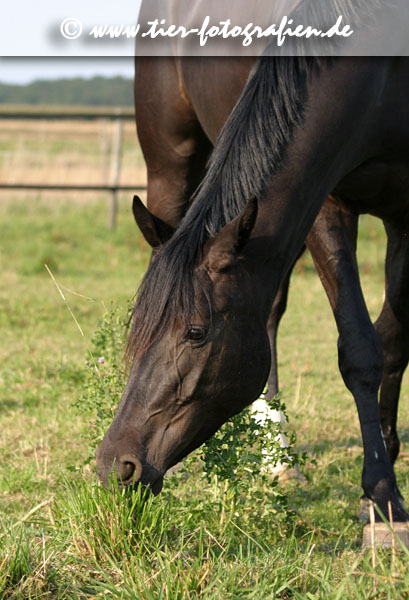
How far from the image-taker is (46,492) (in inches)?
131

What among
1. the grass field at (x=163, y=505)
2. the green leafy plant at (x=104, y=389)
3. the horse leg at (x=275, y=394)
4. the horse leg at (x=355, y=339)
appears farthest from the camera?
the horse leg at (x=275, y=394)

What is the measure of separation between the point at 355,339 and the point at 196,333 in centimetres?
91

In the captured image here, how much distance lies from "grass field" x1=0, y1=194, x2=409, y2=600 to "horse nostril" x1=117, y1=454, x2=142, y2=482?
63 millimetres

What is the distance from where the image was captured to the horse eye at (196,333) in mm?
2352

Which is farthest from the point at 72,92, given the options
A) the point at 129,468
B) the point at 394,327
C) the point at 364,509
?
the point at 129,468

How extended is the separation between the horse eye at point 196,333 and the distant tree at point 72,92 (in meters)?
49.5

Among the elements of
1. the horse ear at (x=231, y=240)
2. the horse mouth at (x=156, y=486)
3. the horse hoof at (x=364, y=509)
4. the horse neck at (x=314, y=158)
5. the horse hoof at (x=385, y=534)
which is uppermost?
the horse neck at (x=314, y=158)

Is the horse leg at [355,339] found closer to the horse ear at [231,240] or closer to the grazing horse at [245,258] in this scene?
the grazing horse at [245,258]

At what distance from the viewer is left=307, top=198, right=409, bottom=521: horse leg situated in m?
2.85

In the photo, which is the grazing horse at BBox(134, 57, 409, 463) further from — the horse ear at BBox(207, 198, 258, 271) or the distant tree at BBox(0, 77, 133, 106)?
the distant tree at BBox(0, 77, 133, 106)

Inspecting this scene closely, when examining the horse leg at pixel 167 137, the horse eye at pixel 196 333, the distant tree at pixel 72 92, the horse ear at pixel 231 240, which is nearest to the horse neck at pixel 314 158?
the horse ear at pixel 231 240

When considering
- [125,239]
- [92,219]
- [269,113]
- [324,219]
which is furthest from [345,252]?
[92,219]

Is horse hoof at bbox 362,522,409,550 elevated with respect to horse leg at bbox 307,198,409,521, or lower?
lower

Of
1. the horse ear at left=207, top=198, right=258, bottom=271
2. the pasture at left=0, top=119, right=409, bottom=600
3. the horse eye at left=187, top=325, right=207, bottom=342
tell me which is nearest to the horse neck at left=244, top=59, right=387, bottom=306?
the horse ear at left=207, top=198, right=258, bottom=271
